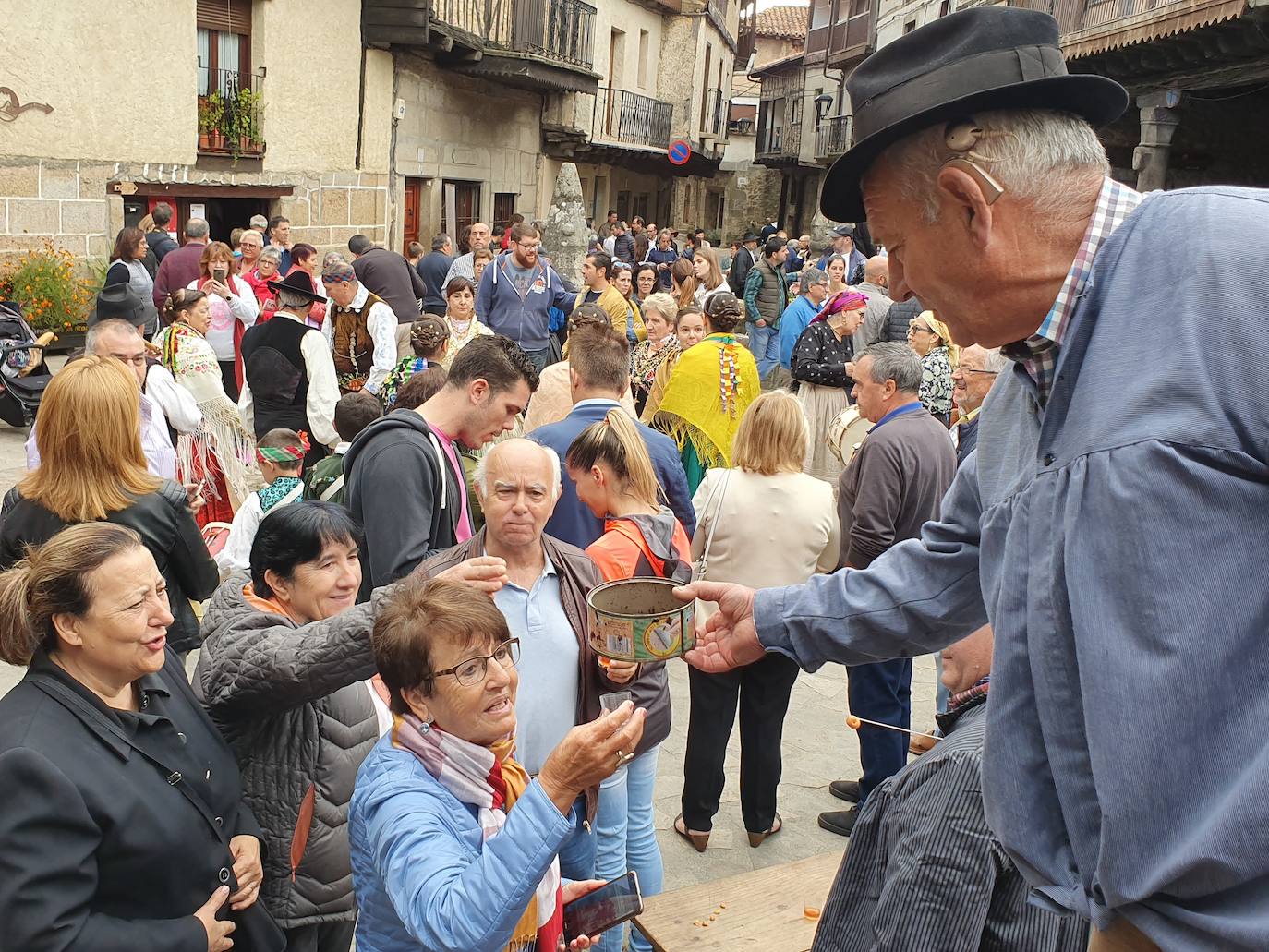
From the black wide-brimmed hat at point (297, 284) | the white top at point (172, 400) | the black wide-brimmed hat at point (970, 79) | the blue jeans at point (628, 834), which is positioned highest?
the black wide-brimmed hat at point (970, 79)

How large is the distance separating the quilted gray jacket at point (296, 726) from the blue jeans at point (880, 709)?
2.43 m

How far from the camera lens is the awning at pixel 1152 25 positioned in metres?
11.6

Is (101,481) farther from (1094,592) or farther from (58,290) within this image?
(58,290)

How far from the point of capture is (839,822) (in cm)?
494

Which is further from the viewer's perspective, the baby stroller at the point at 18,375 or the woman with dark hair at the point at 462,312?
the baby stroller at the point at 18,375

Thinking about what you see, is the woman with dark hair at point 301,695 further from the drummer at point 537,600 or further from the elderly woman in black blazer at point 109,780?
the drummer at point 537,600

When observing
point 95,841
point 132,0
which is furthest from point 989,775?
point 132,0

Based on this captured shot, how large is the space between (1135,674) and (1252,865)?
9.2 inches

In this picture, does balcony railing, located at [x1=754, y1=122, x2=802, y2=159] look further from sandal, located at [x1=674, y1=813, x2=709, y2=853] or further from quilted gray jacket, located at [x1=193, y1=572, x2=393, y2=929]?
quilted gray jacket, located at [x1=193, y1=572, x2=393, y2=929]

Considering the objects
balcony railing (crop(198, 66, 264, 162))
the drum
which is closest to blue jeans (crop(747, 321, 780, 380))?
the drum

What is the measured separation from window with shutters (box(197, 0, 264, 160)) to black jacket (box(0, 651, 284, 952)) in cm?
1337

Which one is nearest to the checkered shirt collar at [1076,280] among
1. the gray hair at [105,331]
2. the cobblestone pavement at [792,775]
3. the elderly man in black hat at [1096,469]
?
the elderly man in black hat at [1096,469]

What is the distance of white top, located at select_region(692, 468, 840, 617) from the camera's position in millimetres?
4578

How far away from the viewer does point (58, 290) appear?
39.0 feet
